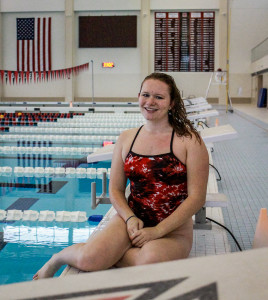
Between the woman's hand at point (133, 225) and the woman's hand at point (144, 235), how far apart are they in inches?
0.8

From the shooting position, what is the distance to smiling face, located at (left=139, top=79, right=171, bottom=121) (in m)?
2.07

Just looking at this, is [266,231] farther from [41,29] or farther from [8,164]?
[41,29]

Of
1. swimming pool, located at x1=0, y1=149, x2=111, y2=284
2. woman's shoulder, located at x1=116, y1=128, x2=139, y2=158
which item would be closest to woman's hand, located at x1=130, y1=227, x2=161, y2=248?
woman's shoulder, located at x1=116, y1=128, x2=139, y2=158

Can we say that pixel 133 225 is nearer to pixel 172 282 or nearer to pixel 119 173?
pixel 119 173

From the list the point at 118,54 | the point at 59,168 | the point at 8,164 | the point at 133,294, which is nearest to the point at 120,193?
the point at 133,294

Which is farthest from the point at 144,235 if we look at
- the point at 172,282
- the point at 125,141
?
the point at 172,282

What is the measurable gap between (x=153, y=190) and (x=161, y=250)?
34cm

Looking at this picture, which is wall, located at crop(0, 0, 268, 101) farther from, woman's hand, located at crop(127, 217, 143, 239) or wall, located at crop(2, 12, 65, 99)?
woman's hand, located at crop(127, 217, 143, 239)

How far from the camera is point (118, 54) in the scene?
66.5 feet

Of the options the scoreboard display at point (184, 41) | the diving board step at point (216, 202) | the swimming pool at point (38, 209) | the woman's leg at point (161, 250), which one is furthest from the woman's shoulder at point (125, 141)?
the scoreboard display at point (184, 41)

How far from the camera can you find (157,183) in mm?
2043

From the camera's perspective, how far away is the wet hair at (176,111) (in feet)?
6.88

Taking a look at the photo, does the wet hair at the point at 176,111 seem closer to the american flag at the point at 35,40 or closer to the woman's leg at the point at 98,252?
the woman's leg at the point at 98,252

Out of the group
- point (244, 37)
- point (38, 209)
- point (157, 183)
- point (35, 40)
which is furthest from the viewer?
point (35, 40)
